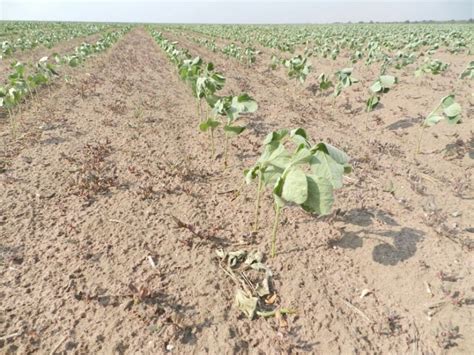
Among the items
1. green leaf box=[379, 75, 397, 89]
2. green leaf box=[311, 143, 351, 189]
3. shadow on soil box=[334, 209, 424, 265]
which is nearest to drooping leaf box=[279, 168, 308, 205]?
green leaf box=[311, 143, 351, 189]

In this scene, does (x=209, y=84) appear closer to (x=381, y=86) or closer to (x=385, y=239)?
(x=385, y=239)

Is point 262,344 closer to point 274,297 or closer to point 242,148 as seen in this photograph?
point 274,297

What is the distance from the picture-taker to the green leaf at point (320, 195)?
81.3 inches

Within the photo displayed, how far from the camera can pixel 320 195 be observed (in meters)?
2.07

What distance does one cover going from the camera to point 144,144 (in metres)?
5.15

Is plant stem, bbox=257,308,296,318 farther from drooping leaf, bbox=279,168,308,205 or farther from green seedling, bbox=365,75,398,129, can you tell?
green seedling, bbox=365,75,398,129

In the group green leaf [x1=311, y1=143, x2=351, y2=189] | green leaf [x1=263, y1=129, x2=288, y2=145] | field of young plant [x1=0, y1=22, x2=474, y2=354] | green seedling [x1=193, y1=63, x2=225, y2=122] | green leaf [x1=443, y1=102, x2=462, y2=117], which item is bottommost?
field of young plant [x1=0, y1=22, x2=474, y2=354]

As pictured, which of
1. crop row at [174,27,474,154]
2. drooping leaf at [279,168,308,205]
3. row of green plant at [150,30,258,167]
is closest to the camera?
drooping leaf at [279,168,308,205]

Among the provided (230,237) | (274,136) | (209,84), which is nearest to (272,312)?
(230,237)

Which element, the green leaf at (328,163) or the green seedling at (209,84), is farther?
the green seedling at (209,84)

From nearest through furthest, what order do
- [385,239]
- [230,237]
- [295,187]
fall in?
[295,187]
[385,239]
[230,237]

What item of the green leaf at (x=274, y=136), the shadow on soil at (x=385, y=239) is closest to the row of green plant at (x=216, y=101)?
the green leaf at (x=274, y=136)

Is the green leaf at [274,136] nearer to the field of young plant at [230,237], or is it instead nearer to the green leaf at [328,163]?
the field of young plant at [230,237]

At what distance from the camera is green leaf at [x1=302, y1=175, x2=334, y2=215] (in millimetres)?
2064
